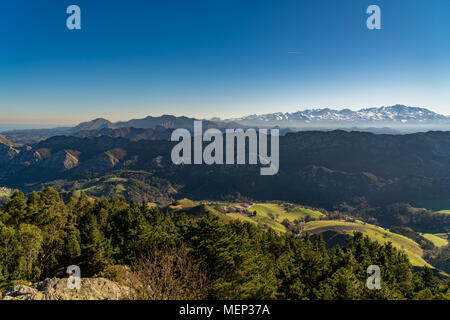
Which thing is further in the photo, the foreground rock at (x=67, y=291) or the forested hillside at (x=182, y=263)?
the forested hillside at (x=182, y=263)

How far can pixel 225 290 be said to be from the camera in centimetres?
2205

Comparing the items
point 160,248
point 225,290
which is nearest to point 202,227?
point 225,290

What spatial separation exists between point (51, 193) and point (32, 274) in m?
36.3

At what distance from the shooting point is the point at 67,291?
20922 mm

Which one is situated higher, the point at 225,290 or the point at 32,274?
the point at 225,290

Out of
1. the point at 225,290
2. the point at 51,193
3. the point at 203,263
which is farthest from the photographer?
the point at 51,193

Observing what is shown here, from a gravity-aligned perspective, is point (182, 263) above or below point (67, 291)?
above

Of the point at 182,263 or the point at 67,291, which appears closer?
the point at 67,291

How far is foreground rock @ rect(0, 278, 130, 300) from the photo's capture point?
19.4 m

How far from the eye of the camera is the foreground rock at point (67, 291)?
19.4 metres

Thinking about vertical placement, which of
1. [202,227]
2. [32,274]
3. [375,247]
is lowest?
[375,247]

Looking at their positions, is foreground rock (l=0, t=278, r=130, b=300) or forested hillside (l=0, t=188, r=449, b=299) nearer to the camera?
foreground rock (l=0, t=278, r=130, b=300)
